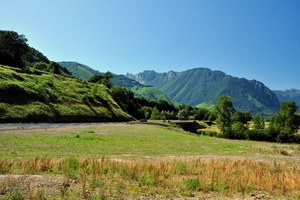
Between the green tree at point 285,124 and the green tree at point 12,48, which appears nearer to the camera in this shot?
the green tree at point 285,124

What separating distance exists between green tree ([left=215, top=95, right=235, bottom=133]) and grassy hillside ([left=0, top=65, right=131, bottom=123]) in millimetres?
41004

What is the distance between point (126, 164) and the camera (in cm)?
1661

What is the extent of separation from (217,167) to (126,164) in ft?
22.4

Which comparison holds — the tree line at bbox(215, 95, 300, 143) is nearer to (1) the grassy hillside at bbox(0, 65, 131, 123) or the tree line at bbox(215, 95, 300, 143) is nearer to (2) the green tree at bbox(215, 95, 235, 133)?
(2) the green tree at bbox(215, 95, 235, 133)

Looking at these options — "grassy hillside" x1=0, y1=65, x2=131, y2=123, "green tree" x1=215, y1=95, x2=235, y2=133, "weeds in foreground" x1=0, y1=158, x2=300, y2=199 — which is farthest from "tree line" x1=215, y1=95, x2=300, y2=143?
"weeds in foreground" x1=0, y1=158, x2=300, y2=199

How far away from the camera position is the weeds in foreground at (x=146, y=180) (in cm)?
1217

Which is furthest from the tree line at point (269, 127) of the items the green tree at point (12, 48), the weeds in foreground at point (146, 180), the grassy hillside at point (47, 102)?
the green tree at point (12, 48)

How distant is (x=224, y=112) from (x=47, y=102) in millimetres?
73472

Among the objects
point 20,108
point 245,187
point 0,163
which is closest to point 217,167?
point 245,187

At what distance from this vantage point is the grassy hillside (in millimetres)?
61281

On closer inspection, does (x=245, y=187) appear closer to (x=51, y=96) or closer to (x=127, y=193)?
(x=127, y=193)

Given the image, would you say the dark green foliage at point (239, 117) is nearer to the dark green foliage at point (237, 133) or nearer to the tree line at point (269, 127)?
the tree line at point (269, 127)

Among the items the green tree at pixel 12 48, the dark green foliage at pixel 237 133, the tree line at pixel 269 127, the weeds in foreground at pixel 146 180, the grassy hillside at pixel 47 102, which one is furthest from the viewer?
the green tree at pixel 12 48

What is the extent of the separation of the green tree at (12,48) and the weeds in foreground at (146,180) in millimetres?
114681
